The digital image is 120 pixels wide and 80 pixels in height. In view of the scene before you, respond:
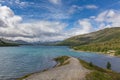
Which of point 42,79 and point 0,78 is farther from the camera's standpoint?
point 0,78

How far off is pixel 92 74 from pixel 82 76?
3518mm

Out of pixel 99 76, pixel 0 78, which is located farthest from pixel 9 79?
pixel 99 76

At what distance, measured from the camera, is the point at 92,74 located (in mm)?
63250

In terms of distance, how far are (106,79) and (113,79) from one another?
396cm

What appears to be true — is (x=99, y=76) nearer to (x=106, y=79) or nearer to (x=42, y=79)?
(x=106, y=79)

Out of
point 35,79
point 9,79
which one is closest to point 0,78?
point 9,79

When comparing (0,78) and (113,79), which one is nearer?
(113,79)

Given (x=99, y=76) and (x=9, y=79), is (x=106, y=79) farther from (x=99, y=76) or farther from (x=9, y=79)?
(x=9, y=79)

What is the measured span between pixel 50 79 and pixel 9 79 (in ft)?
Result: 88.7

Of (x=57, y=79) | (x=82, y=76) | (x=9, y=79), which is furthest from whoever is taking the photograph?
(x=9, y=79)

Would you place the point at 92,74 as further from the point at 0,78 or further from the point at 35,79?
the point at 0,78

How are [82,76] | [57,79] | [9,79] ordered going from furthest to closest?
[9,79]
[82,76]
[57,79]

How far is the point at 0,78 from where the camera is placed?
8231 cm

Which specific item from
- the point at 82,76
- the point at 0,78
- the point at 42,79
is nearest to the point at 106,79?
the point at 82,76
